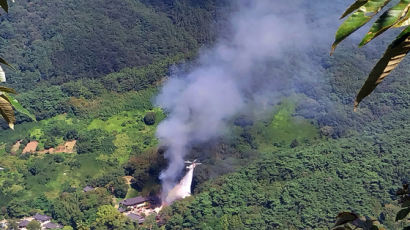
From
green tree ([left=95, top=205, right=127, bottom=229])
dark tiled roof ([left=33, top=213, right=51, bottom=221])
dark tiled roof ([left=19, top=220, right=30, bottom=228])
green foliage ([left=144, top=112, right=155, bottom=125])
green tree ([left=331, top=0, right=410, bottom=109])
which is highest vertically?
green foliage ([left=144, top=112, right=155, bottom=125])

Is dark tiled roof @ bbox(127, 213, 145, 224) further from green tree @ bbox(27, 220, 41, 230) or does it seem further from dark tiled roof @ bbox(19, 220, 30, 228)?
dark tiled roof @ bbox(19, 220, 30, 228)

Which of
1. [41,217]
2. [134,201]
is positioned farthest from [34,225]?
[134,201]

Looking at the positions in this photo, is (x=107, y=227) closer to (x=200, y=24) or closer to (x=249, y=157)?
(x=249, y=157)

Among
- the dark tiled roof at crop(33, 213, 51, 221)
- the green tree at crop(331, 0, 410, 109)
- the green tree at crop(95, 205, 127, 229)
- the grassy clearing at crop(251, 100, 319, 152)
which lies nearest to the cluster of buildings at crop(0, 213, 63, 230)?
the dark tiled roof at crop(33, 213, 51, 221)

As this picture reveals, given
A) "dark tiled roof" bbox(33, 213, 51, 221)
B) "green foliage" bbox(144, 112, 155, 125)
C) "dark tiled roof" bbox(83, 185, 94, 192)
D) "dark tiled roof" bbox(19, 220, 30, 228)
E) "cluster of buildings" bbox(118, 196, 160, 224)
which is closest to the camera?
"dark tiled roof" bbox(19, 220, 30, 228)

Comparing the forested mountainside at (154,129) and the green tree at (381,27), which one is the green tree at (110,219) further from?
the green tree at (381,27)

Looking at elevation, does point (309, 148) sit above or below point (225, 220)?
above

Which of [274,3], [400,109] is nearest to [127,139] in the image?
[400,109]

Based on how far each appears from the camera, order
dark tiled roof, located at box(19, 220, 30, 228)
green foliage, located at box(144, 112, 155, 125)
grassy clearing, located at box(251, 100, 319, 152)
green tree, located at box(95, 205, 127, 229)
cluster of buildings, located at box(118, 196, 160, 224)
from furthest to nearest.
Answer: green foliage, located at box(144, 112, 155, 125) < grassy clearing, located at box(251, 100, 319, 152) < cluster of buildings, located at box(118, 196, 160, 224) < dark tiled roof, located at box(19, 220, 30, 228) < green tree, located at box(95, 205, 127, 229)
